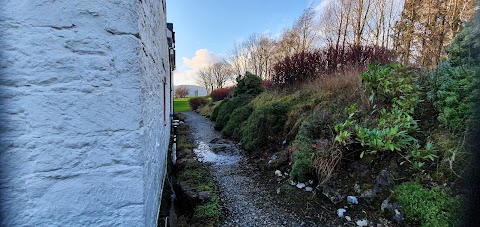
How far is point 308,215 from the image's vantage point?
3.14m

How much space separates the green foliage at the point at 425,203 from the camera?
7.73 feet

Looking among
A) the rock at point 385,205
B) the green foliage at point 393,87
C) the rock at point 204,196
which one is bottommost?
the rock at point 204,196

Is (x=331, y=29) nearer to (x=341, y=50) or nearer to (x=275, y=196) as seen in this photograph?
(x=341, y=50)

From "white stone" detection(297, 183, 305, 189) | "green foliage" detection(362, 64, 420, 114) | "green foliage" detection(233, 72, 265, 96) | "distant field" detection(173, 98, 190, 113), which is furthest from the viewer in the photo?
"distant field" detection(173, 98, 190, 113)

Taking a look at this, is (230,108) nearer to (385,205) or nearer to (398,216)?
(385,205)

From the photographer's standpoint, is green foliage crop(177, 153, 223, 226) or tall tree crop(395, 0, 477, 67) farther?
tall tree crop(395, 0, 477, 67)

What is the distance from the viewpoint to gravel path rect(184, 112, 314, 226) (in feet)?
10.2

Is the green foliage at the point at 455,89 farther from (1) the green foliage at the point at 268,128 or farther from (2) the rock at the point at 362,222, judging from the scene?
(1) the green foliage at the point at 268,128

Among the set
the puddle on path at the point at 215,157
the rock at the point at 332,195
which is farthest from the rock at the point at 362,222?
the puddle on path at the point at 215,157

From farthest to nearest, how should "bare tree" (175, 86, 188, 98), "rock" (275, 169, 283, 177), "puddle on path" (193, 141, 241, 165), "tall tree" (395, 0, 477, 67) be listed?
"bare tree" (175, 86, 188, 98) → "tall tree" (395, 0, 477, 67) → "puddle on path" (193, 141, 241, 165) → "rock" (275, 169, 283, 177)

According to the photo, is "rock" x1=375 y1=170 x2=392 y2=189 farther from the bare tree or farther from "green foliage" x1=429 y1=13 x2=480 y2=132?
the bare tree

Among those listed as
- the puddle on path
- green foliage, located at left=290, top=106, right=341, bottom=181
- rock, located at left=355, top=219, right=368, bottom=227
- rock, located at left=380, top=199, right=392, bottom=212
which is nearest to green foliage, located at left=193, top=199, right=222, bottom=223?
green foliage, located at left=290, top=106, right=341, bottom=181

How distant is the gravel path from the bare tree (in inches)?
1279

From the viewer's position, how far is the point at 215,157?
6.31m
